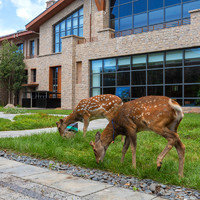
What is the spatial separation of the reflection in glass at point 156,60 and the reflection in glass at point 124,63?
2421mm

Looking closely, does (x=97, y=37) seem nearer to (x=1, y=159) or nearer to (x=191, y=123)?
(x=191, y=123)

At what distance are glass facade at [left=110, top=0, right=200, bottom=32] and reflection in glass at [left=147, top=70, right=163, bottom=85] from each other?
17.9 feet

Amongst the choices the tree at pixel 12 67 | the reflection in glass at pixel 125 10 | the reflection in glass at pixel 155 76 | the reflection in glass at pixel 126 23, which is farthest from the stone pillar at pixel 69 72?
the tree at pixel 12 67

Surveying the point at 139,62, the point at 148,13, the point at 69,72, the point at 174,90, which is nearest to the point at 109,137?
the point at 174,90

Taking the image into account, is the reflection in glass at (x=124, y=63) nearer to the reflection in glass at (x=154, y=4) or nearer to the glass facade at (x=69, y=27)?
the reflection in glass at (x=154, y=4)

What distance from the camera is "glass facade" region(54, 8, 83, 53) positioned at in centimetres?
3353

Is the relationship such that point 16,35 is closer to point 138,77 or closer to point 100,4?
point 100,4

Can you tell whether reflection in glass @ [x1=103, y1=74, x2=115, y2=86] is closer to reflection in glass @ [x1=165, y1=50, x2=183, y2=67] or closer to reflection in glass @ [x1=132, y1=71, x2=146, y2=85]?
reflection in glass @ [x1=132, y1=71, x2=146, y2=85]

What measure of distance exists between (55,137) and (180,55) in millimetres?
17392

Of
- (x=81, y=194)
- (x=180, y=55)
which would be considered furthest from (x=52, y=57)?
(x=81, y=194)

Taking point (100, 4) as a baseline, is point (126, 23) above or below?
below

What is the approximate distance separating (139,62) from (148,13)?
250 inches

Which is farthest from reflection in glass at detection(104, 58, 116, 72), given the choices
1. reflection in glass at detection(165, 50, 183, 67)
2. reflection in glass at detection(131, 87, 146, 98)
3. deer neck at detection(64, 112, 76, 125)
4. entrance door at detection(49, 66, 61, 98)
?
deer neck at detection(64, 112, 76, 125)

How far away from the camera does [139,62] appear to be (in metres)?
25.3
